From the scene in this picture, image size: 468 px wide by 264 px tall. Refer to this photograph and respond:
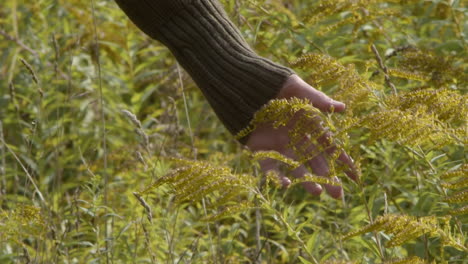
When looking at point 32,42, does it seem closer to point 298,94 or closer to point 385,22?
point 385,22

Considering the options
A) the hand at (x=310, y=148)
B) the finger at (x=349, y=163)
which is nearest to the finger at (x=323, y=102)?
the hand at (x=310, y=148)

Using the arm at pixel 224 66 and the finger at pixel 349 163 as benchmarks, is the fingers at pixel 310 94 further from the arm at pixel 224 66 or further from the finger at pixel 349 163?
the finger at pixel 349 163

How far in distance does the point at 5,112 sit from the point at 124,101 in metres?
0.70

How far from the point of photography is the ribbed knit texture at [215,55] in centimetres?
217

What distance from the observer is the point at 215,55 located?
227 centimetres

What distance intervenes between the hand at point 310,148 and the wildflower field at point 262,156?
1.3 inches

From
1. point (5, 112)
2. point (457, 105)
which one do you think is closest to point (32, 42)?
point (5, 112)

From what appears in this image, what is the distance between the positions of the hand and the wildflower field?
0.03 meters

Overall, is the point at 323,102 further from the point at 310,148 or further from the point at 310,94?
the point at 310,148

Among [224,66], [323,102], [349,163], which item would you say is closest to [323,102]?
[323,102]

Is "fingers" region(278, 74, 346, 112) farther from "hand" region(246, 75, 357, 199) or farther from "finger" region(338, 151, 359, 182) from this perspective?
"finger" region(338, 151, 359, 182)

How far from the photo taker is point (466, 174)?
148cm

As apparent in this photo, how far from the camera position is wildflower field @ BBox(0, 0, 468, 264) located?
5.49ft

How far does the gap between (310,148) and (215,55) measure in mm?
439
